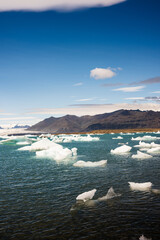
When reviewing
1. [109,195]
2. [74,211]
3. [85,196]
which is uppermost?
[85,196]

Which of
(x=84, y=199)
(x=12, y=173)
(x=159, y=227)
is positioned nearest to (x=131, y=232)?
(x=159, y=227)

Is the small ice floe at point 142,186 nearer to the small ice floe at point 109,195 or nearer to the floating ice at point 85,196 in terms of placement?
the small ice floe at point 109,195

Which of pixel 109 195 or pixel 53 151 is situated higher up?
pixel 53 151

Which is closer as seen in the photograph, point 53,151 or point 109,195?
point 109,195

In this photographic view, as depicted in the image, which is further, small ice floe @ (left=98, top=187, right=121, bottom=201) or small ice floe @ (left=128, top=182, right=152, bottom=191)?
small ice floe @ (left=128, top=182, right=152, bottom=191)

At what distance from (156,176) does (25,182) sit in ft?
48.5

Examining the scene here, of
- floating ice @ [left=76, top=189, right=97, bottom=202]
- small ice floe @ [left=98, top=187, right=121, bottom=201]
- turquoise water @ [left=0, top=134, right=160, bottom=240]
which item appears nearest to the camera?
turquoise water @ [left=0, top=134, right=160, bottom=240]

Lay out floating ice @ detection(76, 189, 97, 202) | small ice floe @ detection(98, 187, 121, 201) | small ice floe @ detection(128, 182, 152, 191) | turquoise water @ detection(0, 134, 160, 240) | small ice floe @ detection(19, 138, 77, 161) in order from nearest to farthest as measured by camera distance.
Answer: turquoise water @ detection(0, 134, 160, 240), floating ice @ detection(76, 189, 97, 202), small ice floe @ detection(98, 187, 121, 201), small ice floe @ detection(128, 182, 152, 191), small ice floe @ detection(19, 138, 77, 161)

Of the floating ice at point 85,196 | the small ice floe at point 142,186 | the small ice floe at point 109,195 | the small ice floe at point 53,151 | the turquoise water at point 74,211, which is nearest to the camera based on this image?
the turquoise water at point 74,211

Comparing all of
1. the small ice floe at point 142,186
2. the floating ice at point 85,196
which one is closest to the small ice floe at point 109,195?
the floating ice at point 85,196

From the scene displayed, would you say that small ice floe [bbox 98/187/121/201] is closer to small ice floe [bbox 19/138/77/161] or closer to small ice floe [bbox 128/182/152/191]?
small ice floe [bbox 128/182/152/191]

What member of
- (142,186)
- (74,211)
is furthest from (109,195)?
(142,186)

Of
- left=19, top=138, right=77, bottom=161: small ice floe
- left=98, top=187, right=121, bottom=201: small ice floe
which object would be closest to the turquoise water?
left=98, top=187, right=121, bottom=201: small ice floe

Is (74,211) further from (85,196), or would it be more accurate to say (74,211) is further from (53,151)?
(53,151)
